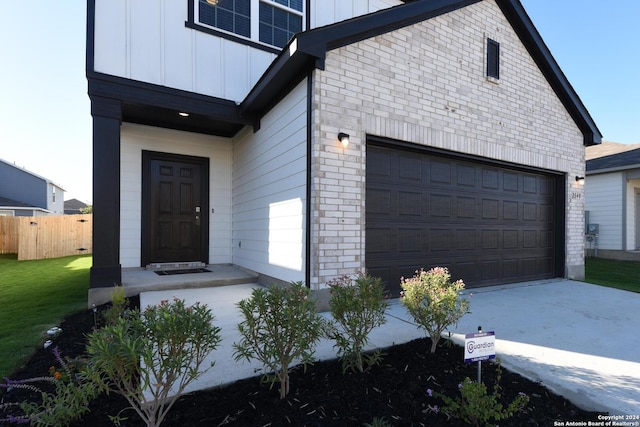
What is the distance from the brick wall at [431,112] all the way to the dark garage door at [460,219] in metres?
0.34

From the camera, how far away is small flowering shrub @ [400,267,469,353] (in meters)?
2.55

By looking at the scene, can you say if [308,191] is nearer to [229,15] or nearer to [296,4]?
[229,15]

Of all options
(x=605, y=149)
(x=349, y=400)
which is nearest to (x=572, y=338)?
(x=349, y=400)

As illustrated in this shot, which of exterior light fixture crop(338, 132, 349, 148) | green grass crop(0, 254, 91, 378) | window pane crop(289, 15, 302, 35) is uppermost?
window pane crop(289, 15, 302, 35)

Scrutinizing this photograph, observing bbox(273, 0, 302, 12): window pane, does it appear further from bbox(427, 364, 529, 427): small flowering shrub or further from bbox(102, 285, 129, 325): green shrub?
bbox(427, 364, 529, 427): small flowering shrub

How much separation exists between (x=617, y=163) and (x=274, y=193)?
13586 millimetres

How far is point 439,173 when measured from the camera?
5.57 meters

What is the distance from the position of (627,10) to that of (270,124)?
1286 cm

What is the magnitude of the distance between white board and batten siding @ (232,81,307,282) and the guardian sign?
8.53 feet

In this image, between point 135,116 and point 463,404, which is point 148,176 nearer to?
point 135,116

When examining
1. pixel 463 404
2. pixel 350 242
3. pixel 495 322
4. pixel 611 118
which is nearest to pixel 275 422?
pixel 463 404

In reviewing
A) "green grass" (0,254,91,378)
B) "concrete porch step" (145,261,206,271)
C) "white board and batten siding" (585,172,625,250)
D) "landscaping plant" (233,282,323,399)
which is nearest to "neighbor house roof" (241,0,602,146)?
"landscaping plant" (233,282,323,399)

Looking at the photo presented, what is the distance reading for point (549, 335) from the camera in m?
3.43

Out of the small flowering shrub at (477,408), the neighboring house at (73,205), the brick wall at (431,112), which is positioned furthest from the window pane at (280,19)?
the neighboring house at (73,205)
